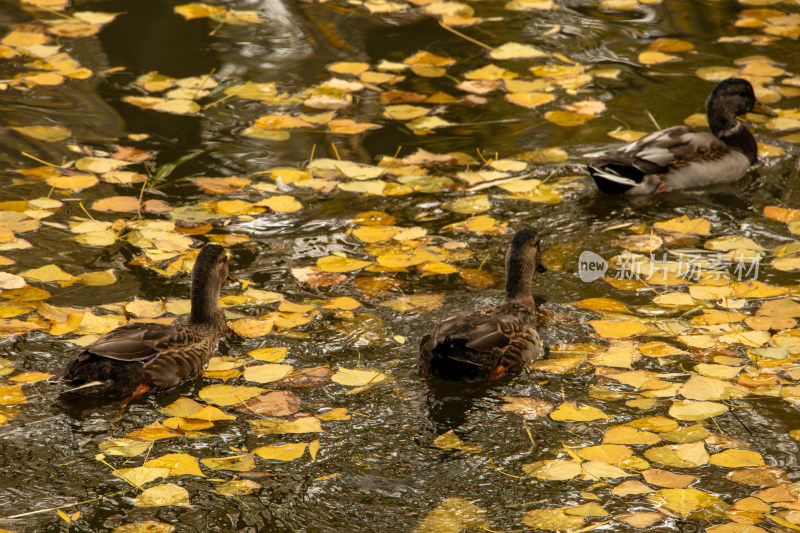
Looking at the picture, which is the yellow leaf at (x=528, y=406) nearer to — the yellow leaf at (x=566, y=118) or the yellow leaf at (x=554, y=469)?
the yellow leaf at (x=554, y=469)

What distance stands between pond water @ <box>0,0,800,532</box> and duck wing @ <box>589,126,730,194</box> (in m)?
0.21

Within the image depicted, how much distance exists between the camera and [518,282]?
5945 mm

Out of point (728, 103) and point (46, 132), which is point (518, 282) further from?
point (46, 132)

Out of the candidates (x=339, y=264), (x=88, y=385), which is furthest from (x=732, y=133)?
(x=88, y=385)

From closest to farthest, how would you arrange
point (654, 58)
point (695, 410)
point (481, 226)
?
A: point (695, 410) → point (481, 226) → point (654, 58)

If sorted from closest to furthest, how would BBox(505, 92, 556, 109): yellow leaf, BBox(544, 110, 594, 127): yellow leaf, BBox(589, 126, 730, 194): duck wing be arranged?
1. BBox(589, 126, 730, 194): duck wing
2. BBox(544, 110, 594, 127): yellow leaf
3. BBox(505, 92, 556, 109): yellow leaf

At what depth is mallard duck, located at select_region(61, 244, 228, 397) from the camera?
199 inches

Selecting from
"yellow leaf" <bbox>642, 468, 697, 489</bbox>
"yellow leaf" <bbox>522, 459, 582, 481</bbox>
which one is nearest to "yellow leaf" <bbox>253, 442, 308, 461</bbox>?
"yellow leaf" <bbox>522, 459, 582, 481</bbox>

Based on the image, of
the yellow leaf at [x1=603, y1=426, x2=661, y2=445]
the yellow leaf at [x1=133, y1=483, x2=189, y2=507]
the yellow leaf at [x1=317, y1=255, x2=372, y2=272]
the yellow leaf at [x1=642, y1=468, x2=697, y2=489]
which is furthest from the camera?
the yellow leaf at [x1=317, y1=255, x2=372, y2=272]

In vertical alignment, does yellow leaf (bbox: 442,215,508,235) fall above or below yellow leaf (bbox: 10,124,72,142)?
above

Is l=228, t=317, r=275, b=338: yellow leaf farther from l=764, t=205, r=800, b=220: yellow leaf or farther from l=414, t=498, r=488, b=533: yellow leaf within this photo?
l=764, t=205, r=800, b=220: yellow leaf

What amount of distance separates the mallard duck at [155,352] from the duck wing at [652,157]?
11.0 feet

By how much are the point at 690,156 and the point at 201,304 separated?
4.37 metres

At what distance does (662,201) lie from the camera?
779 centimetres
